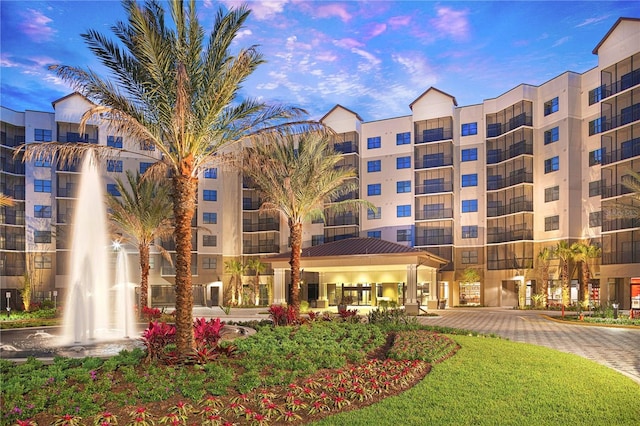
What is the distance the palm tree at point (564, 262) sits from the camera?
45.3 m

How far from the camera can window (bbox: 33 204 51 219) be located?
56.7 m

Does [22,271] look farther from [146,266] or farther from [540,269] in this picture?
[540,269]

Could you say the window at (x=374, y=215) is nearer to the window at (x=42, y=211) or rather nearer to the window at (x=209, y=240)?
the window at (x=209, y=240)

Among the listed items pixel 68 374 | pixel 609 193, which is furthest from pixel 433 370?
pixel 609 193

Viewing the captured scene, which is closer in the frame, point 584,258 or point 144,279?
point 144,279

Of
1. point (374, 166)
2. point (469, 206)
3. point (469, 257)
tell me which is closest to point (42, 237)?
point (374, 166)

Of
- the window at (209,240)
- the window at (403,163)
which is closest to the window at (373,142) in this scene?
the window at (403,163)

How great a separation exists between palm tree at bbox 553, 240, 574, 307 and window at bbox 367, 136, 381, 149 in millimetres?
22547

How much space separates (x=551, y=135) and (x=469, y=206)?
1068cm

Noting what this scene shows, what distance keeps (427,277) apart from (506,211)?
1217cm

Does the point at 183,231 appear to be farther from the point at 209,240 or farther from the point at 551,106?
the point at 209,240

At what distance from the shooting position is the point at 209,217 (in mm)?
62625

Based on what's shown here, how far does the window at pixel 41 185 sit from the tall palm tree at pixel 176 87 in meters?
47.6

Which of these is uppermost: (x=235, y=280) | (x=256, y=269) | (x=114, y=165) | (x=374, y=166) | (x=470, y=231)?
(x=374, y=166)
